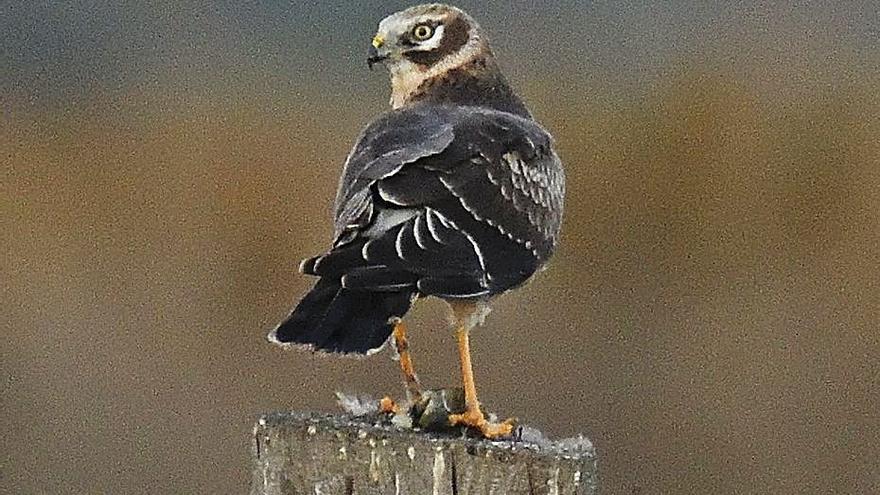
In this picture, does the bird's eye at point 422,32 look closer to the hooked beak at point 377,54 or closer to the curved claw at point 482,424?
the hooked beak at point 377,54

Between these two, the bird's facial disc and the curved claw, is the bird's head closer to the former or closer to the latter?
the bird's facial disc

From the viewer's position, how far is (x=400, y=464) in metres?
1.25

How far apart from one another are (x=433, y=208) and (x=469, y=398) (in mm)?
227

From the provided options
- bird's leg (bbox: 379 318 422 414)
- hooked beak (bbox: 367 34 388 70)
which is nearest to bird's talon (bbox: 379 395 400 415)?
bird's leg (bbox: 379 318 422 414)

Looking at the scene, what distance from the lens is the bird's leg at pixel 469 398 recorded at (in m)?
1.42

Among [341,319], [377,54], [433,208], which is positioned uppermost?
[377,54]

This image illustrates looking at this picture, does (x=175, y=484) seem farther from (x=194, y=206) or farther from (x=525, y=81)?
(x=525, y=81)

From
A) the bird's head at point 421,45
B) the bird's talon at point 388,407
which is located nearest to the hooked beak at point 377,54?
the bird's head at point 421,45

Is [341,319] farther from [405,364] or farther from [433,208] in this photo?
[405,364]

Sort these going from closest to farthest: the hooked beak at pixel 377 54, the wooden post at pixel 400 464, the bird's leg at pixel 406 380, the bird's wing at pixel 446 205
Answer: the wooden post at pixel 400 464 → the bird's wing at pixel 446 205 → the bird's leg at pixel 406 380 → the hooked beak at pixel 377 54

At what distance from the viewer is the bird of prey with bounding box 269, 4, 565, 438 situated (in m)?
1.33

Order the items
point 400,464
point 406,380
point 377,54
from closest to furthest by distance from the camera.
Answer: point 400,464 → point 406,380 → point 377,54

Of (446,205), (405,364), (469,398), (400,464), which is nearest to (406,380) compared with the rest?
(405,364)

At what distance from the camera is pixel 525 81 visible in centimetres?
254
